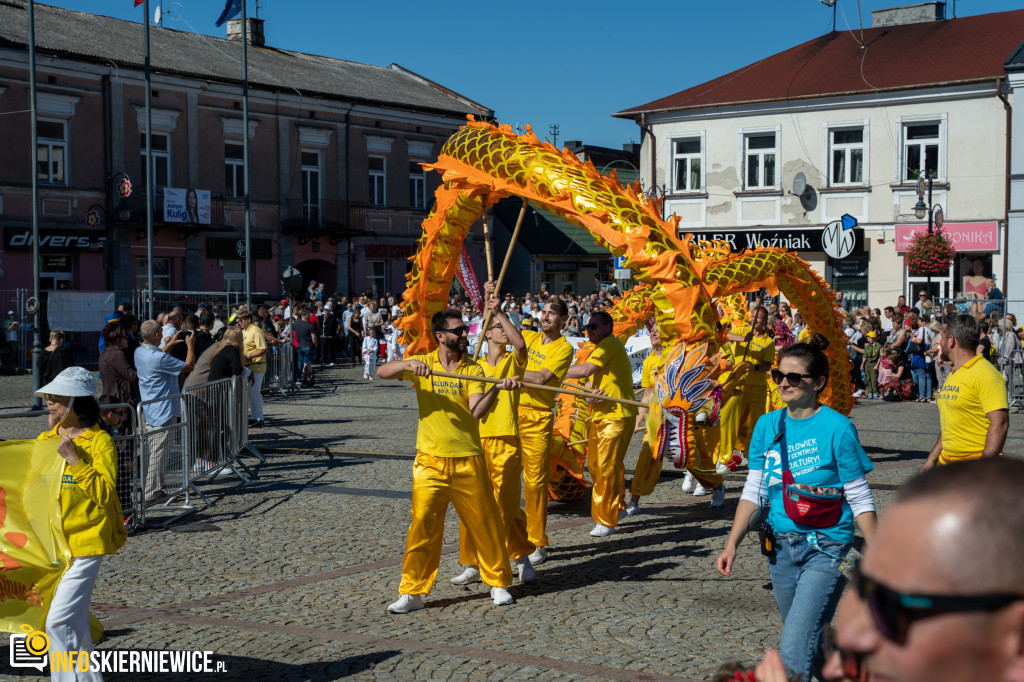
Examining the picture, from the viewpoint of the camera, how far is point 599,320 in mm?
9133

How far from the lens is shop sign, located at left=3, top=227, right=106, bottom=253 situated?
28703 mm

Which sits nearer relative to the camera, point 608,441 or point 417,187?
point 608,441

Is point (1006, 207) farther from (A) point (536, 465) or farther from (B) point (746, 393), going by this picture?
(A) point (536, 465)

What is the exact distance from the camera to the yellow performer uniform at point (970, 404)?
21.1 feet

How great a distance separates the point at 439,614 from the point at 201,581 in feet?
5.94

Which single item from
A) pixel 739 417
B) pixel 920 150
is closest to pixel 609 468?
pixel 739 417

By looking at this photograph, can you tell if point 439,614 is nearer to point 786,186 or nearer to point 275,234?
point 786,186

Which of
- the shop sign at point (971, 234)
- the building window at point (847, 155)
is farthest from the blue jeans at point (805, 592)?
the building window at point (847, 155)

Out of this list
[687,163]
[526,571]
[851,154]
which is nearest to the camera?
[526,571]

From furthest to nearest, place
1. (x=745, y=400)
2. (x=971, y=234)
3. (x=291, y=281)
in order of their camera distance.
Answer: (x=291, y=281) < (x=971, y=234) < (x=745, y=400)

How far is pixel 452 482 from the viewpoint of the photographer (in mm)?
6902

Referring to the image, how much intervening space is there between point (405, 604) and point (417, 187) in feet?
111


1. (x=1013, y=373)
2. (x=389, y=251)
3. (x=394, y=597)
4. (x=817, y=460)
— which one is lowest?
(x=394, y=597)

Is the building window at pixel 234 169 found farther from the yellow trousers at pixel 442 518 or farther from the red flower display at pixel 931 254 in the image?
the yellow trousers at pixel 442 518
